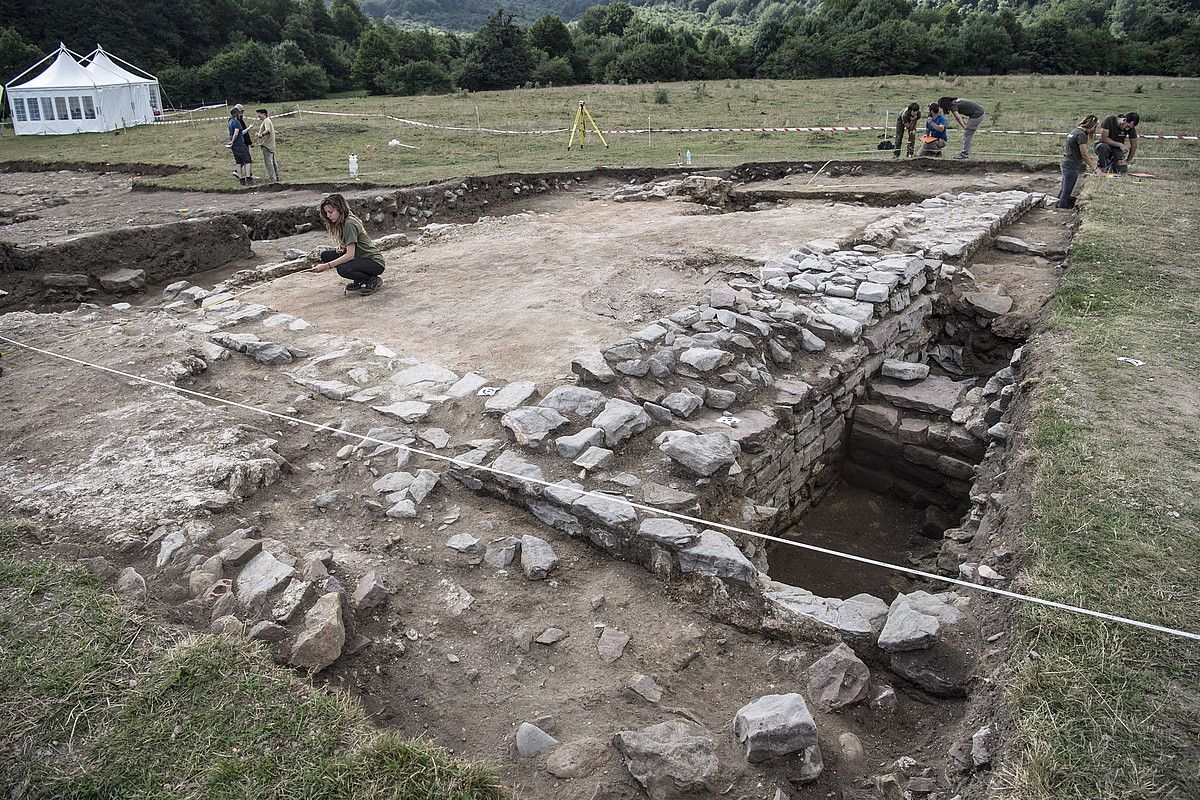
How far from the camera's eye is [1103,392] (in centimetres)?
505

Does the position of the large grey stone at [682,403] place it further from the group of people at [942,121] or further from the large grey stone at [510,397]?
the group of people at [942,121]

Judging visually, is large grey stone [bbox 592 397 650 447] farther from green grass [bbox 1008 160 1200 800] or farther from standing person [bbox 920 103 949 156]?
standing person [bbox 920 103 949 156]

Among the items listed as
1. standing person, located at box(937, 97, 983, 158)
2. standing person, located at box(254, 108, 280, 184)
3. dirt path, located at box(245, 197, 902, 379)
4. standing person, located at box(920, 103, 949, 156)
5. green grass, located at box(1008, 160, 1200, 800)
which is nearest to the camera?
green grass, located at box(1008, 160, 1200, 800)

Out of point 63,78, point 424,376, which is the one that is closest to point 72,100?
point 63,78

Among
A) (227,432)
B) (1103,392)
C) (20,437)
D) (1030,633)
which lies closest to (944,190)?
(1103,392)

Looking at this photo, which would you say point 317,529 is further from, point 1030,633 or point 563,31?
point 563,31

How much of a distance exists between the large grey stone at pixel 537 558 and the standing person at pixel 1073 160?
35.9ft

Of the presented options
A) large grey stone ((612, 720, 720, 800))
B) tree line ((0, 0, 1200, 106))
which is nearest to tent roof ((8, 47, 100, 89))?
tree line ((0, 0, 1200, 106))

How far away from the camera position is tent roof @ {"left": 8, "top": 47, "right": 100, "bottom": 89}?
1054 inches

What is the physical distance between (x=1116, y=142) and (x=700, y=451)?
12.1 metres

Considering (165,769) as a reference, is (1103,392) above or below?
above

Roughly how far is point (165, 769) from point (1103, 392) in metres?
5.86

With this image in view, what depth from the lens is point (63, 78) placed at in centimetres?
2712

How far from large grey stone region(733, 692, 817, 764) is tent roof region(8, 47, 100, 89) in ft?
111
